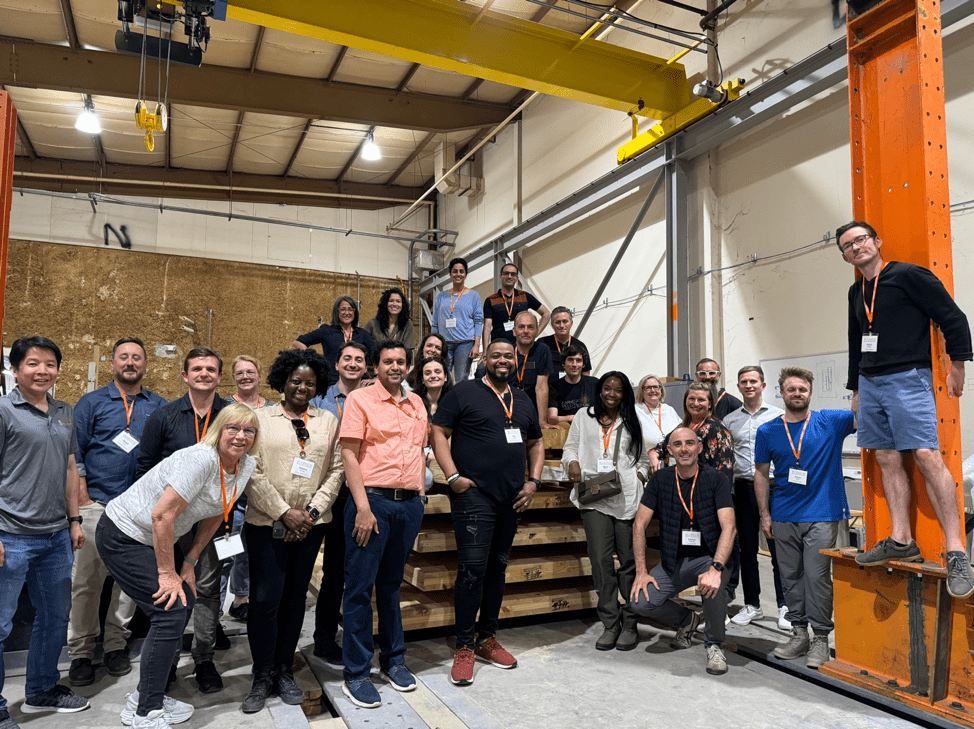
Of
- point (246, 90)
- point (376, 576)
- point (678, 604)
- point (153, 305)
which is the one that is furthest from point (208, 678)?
point (153, 305)

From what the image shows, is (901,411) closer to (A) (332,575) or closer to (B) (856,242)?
(B) (856,242)

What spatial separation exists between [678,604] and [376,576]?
1883 mm

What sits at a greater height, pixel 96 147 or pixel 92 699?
pixel 96 147

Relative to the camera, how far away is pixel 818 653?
3.74m

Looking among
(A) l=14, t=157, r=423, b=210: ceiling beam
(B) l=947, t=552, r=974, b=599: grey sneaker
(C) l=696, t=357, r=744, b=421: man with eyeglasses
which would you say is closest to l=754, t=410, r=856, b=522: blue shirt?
(B) l=947, t=552, r=974, b=599: grey sneaker

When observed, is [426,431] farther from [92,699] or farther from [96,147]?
[96,147]

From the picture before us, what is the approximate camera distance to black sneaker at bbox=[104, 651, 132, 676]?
11.7 feet

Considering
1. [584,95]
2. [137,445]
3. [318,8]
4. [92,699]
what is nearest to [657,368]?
[584,95]

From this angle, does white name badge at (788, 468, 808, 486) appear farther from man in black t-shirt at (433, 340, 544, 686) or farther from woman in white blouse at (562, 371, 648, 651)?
man in black t-shirt at (433, 340, 544, 686)

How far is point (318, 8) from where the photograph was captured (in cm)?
598

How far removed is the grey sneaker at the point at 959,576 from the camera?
2.97 m

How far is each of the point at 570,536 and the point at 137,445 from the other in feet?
9.09

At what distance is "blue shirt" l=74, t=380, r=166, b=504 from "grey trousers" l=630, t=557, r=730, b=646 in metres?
2.94

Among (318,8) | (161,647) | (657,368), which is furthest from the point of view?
(657,368)
